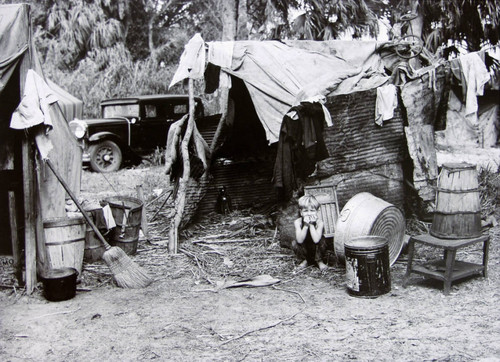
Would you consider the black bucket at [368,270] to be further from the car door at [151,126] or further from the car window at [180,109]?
the car window at [180,109]

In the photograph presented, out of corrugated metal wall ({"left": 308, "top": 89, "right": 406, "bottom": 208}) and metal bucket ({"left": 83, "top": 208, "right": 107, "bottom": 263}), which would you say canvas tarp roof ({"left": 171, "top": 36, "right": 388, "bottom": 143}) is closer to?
corrugated metal wall ({"left": 308, "top": 89, "right": 406, "bottom": 208})

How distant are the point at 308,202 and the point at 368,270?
122 centimetres

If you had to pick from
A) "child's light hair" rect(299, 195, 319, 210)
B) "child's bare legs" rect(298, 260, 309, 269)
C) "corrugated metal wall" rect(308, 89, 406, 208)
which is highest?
"corrugated metal wall" rect(308, 89, 406, 208)

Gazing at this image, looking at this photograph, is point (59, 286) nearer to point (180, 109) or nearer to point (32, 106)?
point (32, 106)

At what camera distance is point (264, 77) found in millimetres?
7637

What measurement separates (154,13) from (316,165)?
20.5 metres

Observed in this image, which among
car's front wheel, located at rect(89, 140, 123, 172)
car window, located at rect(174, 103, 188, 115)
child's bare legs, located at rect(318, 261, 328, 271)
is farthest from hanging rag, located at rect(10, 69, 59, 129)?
car window, located at rect(174, 103, 188, 115)

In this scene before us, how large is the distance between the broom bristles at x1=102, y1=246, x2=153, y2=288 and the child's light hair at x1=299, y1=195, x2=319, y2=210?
2.01 metres

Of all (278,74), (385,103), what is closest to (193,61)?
(278,74)

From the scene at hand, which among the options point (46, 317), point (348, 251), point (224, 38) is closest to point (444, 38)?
point (224, 38)

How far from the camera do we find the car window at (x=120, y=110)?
50.0 feet

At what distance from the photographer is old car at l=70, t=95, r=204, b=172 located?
1447 centimetres

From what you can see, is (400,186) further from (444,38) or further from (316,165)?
(444,38)

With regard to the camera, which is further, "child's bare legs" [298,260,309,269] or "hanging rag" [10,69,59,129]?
"child's bare legs" [298,260,309,269]
